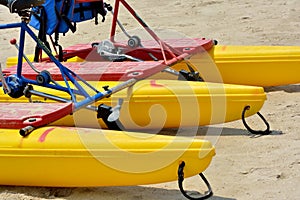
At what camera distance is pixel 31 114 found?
12.9 ft

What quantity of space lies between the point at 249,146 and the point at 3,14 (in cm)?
512

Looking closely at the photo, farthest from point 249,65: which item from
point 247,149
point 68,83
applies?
point 68,83

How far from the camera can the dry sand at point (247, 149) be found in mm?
3684

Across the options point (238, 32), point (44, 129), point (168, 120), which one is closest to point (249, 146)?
point (168, 120)

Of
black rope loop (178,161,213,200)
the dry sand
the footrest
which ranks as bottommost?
the dry sand

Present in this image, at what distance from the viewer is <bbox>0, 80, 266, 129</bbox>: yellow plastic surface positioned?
14.6 ft

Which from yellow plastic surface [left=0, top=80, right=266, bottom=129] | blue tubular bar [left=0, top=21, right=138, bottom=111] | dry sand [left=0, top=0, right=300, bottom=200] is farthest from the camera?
yellow plastic surface [left=0, top=80, right=266, bottom=129]

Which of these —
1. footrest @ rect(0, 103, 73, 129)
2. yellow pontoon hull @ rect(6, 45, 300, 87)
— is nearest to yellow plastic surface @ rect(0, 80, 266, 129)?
footrest @ rect(0, 103, 73, 129)

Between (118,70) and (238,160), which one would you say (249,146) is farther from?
(118,70)

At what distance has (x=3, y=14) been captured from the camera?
861 centimetres

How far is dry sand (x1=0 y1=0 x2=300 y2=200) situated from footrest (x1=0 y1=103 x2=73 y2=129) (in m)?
0.35

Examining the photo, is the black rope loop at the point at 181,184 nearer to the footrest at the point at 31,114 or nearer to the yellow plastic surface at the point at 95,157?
the yellow plastic surface at the point at 95,157

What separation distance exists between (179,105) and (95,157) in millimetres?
1082

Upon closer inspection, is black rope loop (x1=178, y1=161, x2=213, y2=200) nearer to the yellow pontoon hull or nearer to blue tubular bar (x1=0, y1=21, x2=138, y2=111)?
blue tubular bar (x1=0, y1=21, x2=138, y2=111)
